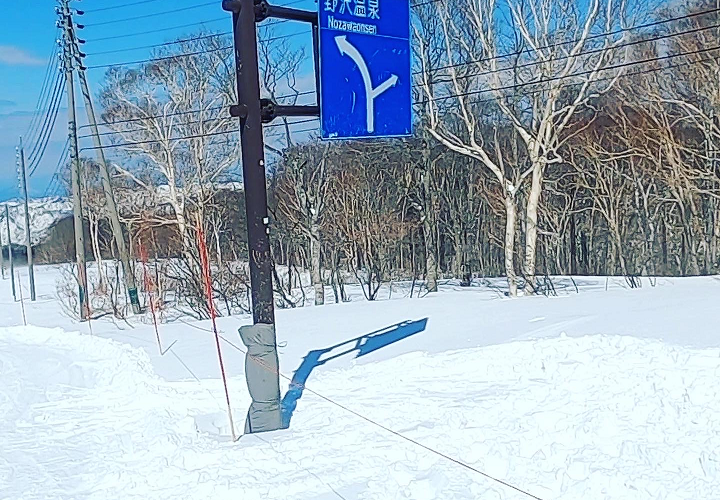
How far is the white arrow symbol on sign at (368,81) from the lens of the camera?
6.36m

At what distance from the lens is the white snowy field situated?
4.56m

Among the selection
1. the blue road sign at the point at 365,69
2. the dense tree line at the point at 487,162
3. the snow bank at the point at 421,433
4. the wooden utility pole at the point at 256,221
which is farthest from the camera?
the dense tree line at the point at 487,162

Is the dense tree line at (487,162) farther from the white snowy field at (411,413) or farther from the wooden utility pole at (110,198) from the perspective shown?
the white snowy field at (411,413)

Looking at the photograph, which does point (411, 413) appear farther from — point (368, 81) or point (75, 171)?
point (75, 171)

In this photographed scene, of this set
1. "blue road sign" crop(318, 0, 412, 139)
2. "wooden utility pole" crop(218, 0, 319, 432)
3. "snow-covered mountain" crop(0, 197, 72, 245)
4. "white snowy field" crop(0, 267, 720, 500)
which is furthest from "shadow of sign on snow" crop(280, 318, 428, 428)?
"snow-covered mountain" crop(0, 197, 72, 245)

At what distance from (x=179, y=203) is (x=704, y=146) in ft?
67.5

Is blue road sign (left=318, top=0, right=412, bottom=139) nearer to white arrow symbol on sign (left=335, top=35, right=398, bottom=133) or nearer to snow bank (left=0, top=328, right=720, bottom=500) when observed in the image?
white arrow symbol on sign (left=335, top=35, right=398, bottom=133)

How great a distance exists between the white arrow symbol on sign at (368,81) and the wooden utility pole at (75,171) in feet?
43.0

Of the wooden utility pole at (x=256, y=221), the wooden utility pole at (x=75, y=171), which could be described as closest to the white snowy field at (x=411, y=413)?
the wooden utility pole at (x=256, y=221)

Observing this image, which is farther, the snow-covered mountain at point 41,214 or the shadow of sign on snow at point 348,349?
the snow-covered mountain at point 41,214

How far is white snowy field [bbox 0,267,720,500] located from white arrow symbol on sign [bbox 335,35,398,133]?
2.79 metres

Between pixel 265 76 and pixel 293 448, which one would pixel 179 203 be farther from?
pixel 293 448

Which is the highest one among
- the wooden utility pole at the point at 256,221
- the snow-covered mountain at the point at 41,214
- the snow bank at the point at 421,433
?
the snow-covered mountain at the point at 41,214

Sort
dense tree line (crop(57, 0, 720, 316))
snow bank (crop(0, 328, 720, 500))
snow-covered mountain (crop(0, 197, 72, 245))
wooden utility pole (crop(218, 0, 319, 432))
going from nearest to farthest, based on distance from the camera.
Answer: snow bank (crop(0, 328, 720, 500)) → wooden utility pole (crop(218, 0, 319, 432)) → dense tree line (crop(57, 0, 720, 316)) → snow-covered mountain (crop(0, 197, 72, 245))
